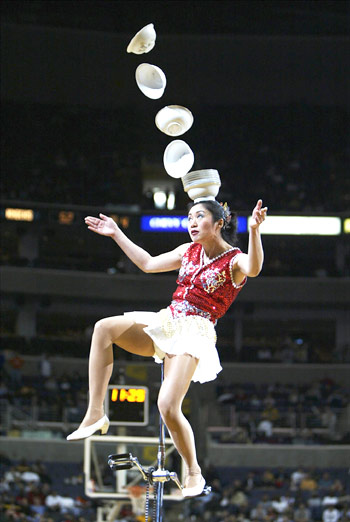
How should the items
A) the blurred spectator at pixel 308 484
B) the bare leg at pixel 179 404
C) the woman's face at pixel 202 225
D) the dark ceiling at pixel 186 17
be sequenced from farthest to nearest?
1. the dark ceiling at pixel 186 17
2. the blurred spectator at pixel 308 484
3. the woman's face at pixel 202 225
4. the bare leg at pixel 179 404

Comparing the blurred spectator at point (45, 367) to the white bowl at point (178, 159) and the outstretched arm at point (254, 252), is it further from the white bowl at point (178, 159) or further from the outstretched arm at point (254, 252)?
the outstretched arm at point (254, 252)

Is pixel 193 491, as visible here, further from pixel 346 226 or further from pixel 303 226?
pixel 346 226

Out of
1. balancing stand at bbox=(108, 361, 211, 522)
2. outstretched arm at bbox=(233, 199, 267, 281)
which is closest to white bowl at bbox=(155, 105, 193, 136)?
outstretched arm at bbox=(233, 199, 267, 281)

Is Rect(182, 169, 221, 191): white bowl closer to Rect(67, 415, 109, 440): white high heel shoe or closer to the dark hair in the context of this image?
the dark hair

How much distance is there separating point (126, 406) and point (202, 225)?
3.29 meters

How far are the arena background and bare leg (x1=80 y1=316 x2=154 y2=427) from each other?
43.3 feet

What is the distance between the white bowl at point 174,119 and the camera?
5.06m

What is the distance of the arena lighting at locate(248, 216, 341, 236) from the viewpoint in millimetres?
21312

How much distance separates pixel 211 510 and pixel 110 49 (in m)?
12.1

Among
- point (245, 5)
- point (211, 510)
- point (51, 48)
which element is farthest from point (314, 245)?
point (211, 510)

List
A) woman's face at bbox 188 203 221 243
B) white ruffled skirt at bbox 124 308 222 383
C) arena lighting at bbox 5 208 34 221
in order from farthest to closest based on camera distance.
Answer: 1. arena lighting at bbox 5 208 34 221
2. woman's face at bbox 188 203 221 243
3. white ruffled skirt at bbox 124 308 222 383

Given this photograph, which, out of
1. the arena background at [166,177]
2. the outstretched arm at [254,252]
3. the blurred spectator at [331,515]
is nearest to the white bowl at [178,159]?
the outstretched arm at [254,252]

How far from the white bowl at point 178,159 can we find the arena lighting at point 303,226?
16.3 m

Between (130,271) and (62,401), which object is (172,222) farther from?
(62,401)
